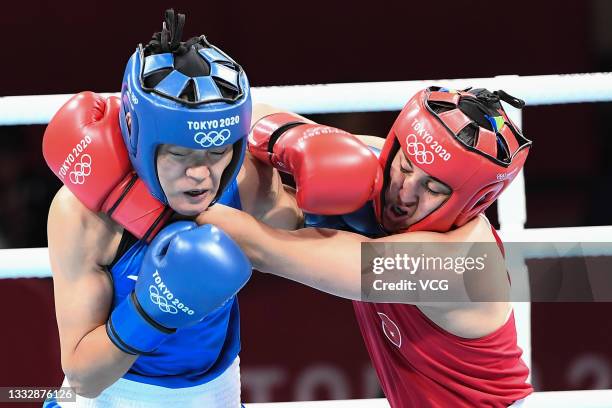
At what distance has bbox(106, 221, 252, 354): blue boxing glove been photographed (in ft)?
5.65

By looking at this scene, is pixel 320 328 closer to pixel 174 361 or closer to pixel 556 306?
pixel 556 306

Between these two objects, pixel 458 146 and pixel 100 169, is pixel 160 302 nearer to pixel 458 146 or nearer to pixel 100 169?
pixel 100 169

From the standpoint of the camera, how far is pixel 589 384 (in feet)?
12.4

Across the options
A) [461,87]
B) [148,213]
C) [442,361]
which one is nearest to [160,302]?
[148,213]

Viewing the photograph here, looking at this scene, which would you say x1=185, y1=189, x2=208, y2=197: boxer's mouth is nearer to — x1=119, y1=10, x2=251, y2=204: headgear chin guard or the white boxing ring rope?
x1=119, y1=10, x2=251, y2=204: headgear chin guard

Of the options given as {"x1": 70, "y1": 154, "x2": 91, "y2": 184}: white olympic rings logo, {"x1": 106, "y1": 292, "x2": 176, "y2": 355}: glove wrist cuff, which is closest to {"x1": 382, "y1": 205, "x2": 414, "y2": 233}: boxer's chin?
{"x1": 106, "y1": 292, "x2": 176, "y2": 355}: glove wrist cuff

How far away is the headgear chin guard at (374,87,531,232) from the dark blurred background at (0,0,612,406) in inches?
70.3

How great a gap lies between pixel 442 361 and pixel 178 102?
938 millimetres

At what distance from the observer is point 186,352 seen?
198cm

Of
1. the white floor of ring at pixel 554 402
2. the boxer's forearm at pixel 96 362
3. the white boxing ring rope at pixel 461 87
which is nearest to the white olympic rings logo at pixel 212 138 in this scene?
the boxer's forearm at pixel 96 362

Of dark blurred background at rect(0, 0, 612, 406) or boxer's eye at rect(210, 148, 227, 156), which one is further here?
dark blurred background at rect(0, 0, 612, 406)

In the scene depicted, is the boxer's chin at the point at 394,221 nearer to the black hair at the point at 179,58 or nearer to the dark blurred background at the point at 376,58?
the black hair at the point at 179,58

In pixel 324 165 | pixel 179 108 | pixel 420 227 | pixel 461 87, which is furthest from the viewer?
pixel 461 87

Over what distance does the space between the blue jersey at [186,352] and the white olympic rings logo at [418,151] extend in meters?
0.39
